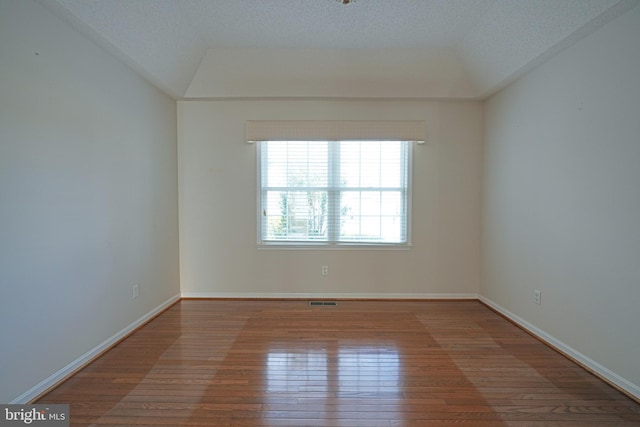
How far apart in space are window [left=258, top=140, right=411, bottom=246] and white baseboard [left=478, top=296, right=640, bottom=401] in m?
1.38

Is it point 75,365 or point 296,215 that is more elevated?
point 296,215

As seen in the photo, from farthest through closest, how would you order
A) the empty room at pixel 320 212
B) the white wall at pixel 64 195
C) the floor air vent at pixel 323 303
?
the floor air vent at pixel 323 303 → the empty room at pixel 320 212 → the white wall at pixel 64 195

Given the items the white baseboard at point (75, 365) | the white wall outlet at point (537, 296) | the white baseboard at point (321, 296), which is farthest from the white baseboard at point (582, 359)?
the white baseboard at point (75, 365)

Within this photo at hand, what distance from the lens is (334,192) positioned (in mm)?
3590

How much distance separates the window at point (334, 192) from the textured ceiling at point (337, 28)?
1.07m

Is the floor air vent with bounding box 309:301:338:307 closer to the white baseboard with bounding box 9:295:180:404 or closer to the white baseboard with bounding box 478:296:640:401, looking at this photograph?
the white baseboard with bounding box 9:295:180:404

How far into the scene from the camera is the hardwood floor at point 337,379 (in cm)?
165

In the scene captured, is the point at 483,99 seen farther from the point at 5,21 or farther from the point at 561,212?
the point at 5,21

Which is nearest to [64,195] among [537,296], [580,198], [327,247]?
[327,247]

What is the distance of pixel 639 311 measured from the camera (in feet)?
5.82

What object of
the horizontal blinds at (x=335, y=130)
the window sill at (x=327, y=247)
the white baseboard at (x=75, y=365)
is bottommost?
the white baseboard at (x=75, y=365)

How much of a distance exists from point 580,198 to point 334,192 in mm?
2283

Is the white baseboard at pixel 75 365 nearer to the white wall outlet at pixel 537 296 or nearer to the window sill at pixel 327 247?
the window sill at pixel 327 247

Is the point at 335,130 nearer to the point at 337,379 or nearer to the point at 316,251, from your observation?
the point at 316,251
